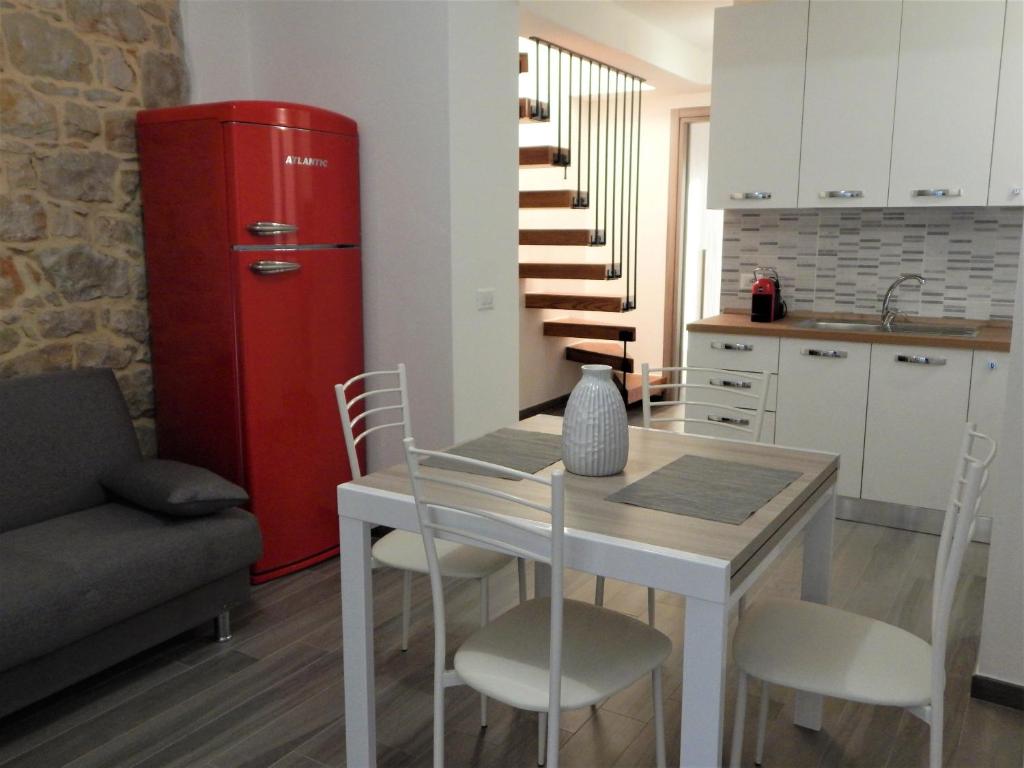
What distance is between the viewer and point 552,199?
5.55 m

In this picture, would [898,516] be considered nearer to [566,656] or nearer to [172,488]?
[566,656]

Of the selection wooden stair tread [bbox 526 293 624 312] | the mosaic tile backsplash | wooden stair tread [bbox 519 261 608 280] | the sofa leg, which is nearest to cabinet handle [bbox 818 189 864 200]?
the mosaic tile backsplash

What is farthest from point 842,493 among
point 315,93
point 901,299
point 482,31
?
point 315,93

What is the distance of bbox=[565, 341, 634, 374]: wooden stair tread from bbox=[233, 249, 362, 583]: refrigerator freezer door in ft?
9.22

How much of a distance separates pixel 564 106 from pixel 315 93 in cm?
269

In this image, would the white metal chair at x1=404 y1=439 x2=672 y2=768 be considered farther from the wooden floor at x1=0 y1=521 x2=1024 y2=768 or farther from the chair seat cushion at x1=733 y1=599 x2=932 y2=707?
the wooden floor at x1=0 y1=521 x2=1024 y2=768

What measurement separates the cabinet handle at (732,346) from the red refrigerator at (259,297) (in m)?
1.77

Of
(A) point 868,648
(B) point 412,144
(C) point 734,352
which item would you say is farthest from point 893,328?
(A) point 868,648

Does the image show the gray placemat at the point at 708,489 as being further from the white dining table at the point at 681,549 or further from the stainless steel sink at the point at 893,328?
the stainless steel sink at the point at 893,328

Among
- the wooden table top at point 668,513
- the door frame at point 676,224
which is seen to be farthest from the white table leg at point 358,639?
the door frame at point 676,224

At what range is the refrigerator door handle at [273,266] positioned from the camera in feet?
10.3

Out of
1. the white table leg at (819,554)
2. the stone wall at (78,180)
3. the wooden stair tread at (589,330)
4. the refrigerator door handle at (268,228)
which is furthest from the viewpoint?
the wooden stair tread at (589,330)

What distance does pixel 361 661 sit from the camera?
6.81ft

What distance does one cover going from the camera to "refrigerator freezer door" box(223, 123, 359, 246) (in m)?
3.08
